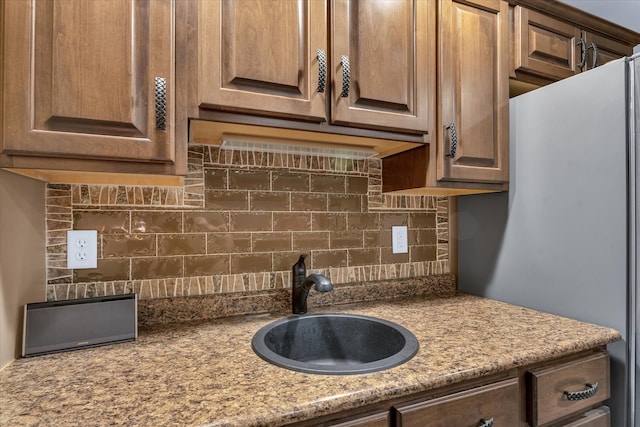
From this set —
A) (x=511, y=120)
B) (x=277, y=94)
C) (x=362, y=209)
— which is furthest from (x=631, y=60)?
(x=277, y=94)

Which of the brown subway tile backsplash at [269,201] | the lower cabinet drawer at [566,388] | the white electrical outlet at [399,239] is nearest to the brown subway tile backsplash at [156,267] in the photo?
the brown subway tile backsplash at [269,201]

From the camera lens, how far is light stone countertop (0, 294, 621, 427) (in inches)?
25.6

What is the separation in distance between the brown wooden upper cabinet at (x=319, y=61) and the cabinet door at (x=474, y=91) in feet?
0.26

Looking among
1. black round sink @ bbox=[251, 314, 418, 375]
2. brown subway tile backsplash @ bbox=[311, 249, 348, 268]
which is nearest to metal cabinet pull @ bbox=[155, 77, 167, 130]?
black round sink @ bbox=[251, 314, 418, 375]

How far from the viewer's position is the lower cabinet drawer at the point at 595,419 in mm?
1043

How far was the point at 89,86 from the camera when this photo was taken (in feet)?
2.68

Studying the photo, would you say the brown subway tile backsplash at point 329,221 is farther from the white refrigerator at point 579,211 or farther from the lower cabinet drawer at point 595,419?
the lower cabinet drawer at point 595,419

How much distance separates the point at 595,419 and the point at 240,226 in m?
1.34

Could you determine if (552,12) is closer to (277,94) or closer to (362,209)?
(362,209)

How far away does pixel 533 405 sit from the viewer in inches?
37.3

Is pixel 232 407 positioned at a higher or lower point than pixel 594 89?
lower

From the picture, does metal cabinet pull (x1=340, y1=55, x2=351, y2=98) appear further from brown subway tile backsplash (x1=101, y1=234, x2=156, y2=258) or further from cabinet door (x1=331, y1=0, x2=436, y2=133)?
brown subway tile backsplash (x1=101, y1=234, x2=156, y2=258)

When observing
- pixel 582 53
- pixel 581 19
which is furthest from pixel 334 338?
pixel 581 19

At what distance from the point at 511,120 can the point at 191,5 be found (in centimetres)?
126
